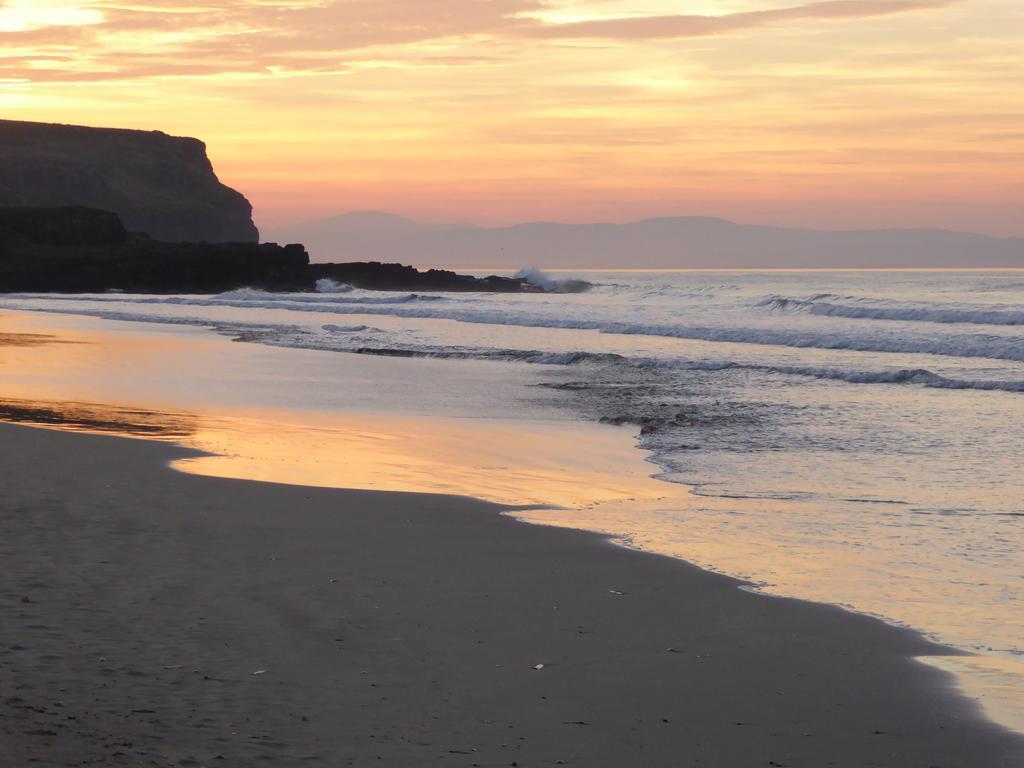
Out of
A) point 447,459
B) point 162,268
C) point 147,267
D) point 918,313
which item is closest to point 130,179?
point 147,267

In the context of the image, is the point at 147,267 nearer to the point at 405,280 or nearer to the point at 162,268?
the point at 162,268

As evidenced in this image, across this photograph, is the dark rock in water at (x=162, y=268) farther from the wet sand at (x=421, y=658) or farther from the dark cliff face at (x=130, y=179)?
the wet sand at (x=421, y=658)

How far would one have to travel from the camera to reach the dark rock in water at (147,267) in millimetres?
82562

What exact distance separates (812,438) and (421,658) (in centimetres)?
942

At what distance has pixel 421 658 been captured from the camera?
211 inches

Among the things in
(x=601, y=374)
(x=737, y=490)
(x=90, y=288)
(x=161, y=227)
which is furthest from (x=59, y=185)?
(x=737, y=490)

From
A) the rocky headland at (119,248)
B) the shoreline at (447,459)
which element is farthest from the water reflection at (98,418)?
the rocky headland at (119,248)

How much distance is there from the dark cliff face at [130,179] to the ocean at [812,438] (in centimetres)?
12628

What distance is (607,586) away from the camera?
22.6 feet

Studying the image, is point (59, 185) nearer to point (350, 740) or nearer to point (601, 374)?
point (601, 374)

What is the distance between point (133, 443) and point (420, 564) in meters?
5.93

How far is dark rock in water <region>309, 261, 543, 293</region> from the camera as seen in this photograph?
8919 centimetres

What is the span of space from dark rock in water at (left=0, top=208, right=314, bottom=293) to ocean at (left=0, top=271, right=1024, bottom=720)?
144ft

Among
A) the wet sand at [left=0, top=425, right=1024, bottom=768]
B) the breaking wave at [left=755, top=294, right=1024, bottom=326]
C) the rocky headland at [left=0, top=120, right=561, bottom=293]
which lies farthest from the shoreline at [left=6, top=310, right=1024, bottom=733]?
the rocky headland at [left=0, top=120, right=561, bottom=293]
